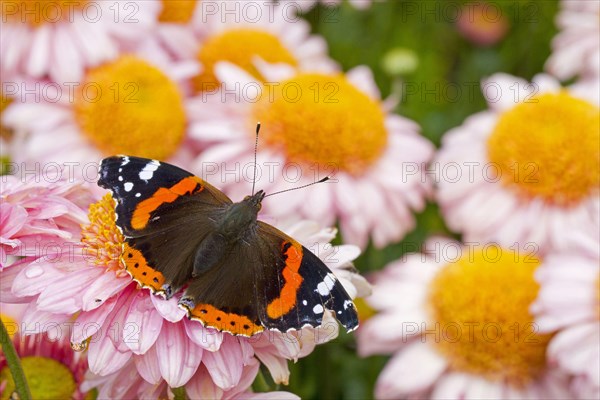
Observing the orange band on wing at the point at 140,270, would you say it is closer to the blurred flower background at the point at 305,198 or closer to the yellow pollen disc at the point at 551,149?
the blurred flower background at the point at 305,198

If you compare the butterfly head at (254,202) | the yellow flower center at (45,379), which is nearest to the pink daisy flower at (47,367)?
the yellow flower center at (45,379)

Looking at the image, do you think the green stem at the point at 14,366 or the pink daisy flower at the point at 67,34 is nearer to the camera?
the green stem at the point at 14,366

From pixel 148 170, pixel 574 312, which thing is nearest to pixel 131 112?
pixel 148 170

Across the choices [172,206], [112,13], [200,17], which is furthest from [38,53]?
[172,206]

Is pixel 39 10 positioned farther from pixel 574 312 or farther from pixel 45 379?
pixel 574 312

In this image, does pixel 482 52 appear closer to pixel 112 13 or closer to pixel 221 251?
pixel 112 13

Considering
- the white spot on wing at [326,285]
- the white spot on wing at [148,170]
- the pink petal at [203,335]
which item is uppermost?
the white spot on wing at [148,170]
